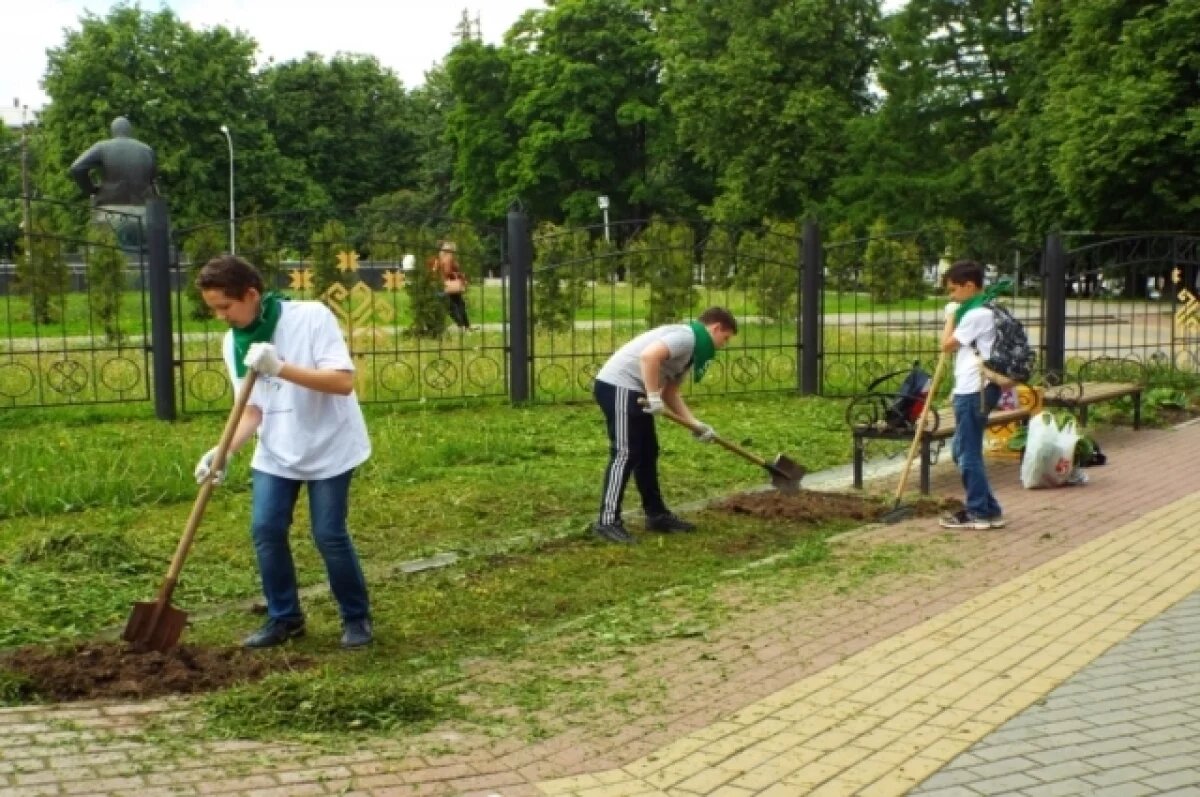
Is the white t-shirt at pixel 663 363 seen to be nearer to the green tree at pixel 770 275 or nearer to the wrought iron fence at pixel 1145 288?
the green tree at pixel 770 275

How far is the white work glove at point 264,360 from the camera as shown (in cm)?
466

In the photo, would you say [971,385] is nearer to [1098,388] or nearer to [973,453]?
[973,453]

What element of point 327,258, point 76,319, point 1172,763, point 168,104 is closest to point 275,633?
point 1172,763

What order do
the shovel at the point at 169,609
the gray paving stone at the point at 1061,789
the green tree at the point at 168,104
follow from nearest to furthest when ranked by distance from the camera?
the gray paving stone at the point at 1061,789
the shovel at the point at 169,609
the green tree at the point at 168,104

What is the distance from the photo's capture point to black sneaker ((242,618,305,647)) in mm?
5145

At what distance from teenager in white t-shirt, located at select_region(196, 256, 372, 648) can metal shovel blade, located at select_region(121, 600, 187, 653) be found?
0.32m

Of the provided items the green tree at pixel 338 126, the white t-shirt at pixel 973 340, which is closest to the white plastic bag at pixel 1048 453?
the white t-shirt at pixel 973 340

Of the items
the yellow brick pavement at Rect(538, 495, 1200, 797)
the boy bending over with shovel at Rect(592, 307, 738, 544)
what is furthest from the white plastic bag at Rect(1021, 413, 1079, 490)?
the boy bending over with shovel at Rect(592, 307, 738, 544)

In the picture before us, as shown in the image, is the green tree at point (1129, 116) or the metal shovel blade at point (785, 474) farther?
the green tree at point (1129, 116)

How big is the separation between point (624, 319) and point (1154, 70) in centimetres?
1679

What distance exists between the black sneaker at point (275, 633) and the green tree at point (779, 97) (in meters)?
39.0

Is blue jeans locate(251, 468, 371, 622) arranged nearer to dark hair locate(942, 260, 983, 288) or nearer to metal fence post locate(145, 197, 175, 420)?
dark hair locate(942, 260, 983, 288)

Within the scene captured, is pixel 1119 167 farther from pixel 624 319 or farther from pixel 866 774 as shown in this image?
pixel 866 774

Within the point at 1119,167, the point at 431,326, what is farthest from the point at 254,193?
the point at 431,326
